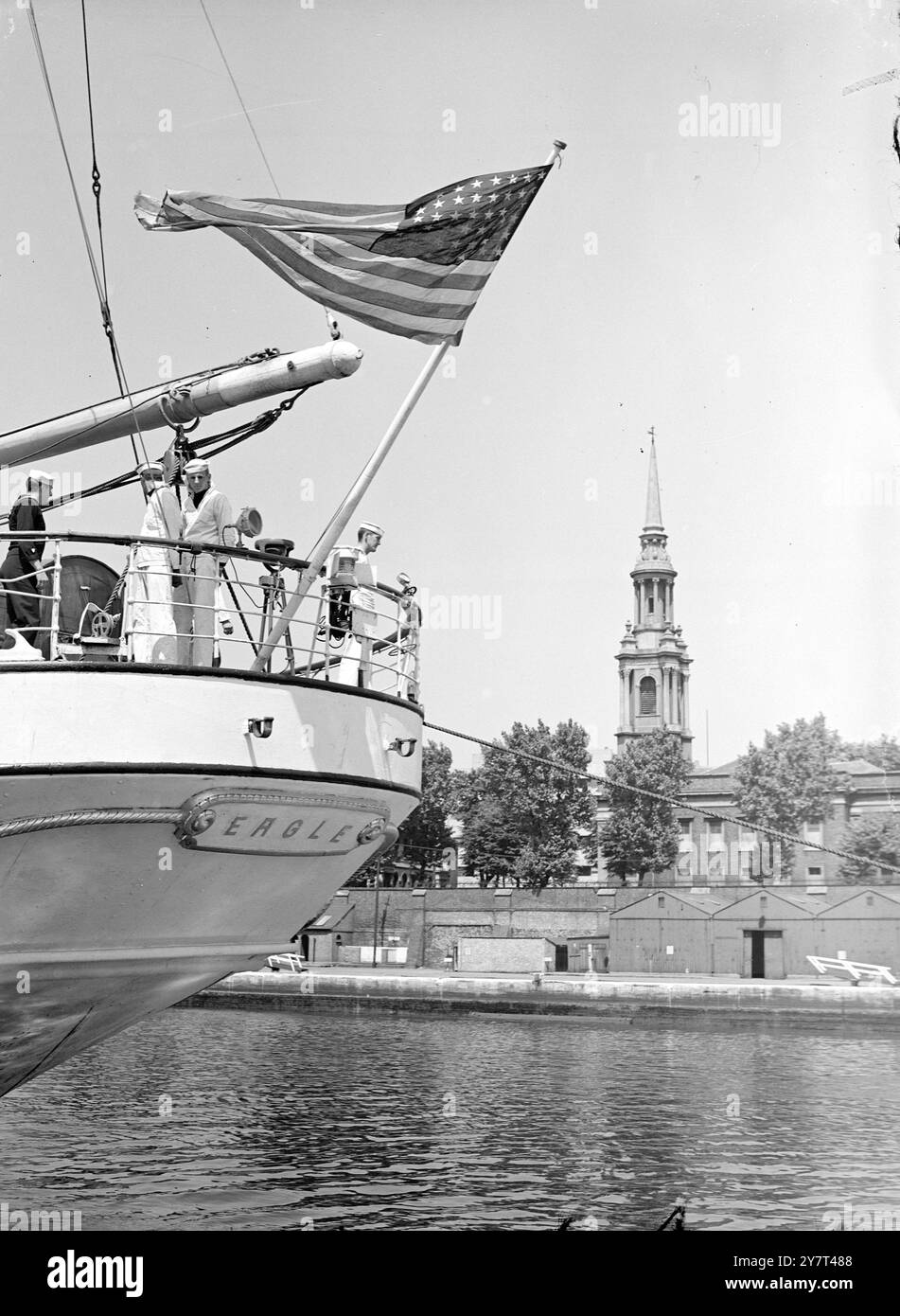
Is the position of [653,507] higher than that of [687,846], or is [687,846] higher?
[653,507]

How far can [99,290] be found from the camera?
13.6 metres

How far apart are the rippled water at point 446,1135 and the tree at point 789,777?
6222cm

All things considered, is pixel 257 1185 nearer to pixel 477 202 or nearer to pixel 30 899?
pixel 30 899

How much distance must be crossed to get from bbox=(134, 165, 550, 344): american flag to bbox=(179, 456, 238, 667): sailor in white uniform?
197 centimetres

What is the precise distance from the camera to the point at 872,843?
262 feet

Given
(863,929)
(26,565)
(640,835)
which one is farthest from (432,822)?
(26,565)

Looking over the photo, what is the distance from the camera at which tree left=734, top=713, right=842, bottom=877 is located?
299 feet

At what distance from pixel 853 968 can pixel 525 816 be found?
34.8m

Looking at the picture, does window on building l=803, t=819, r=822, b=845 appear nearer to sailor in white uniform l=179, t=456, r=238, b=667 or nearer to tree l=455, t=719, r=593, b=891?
tree l=455, t=719, r=593, b=891

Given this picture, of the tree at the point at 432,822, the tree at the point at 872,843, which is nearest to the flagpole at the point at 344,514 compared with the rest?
the tree at the point at 872,843

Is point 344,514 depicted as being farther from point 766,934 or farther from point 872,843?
point 872,843

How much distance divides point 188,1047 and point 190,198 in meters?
21.3

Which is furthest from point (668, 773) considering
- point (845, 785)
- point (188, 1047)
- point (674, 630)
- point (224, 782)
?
point (224, 782)
